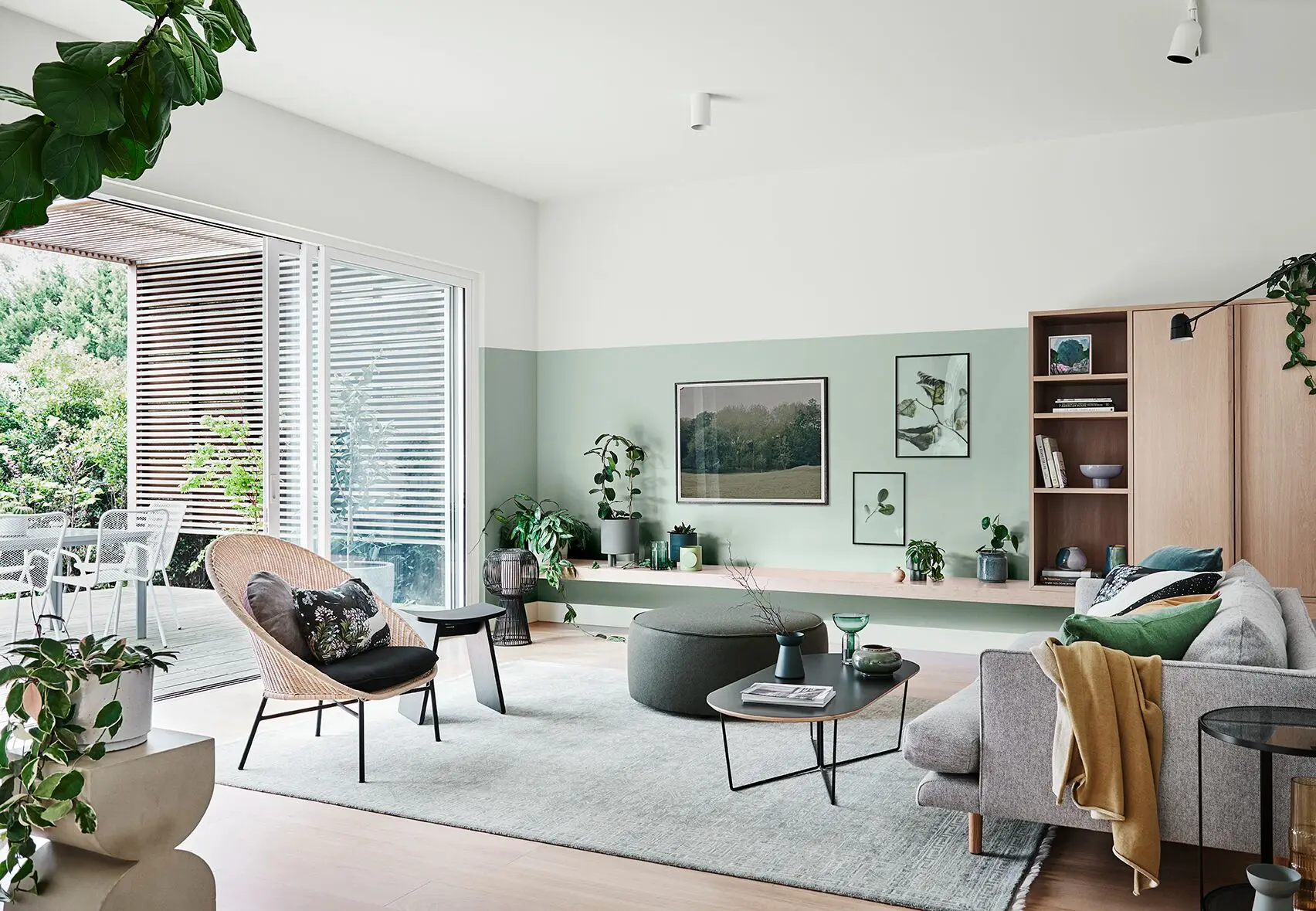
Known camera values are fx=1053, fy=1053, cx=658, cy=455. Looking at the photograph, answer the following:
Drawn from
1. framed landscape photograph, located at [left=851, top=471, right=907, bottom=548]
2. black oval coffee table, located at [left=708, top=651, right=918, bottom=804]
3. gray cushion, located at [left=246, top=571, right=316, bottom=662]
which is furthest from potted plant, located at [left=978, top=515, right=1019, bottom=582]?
gray cushion, located at [left=246, top=571, right=316, bottom=662]

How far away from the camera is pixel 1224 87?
17.2ft

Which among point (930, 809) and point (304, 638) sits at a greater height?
point (304, 638)

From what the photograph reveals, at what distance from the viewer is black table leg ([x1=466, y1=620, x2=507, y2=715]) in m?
4.94

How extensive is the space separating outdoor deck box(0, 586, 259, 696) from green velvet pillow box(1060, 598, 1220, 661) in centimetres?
395

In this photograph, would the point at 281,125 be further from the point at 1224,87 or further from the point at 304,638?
the point at 1224,87

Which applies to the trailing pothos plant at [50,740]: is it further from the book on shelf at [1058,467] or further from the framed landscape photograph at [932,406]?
the framed landscape photograph at [932,406]

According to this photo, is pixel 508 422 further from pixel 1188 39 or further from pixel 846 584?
pixel 1188 39

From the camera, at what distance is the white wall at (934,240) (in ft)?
19.0

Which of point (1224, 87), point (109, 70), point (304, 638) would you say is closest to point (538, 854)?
point (304, 638)

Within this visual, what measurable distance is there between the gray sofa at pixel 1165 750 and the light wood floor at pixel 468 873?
9.8 inches

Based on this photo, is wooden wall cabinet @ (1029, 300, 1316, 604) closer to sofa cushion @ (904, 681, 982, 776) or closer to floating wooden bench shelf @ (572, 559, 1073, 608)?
floating wooden bench shelf @ (572, 559, 1073, 608)

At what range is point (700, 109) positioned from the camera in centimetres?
534

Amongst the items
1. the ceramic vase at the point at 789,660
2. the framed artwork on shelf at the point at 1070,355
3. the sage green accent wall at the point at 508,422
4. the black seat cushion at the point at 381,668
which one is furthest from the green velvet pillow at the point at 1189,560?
the sage green accent wall at the point at 508,422

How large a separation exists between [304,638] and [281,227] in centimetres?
258
